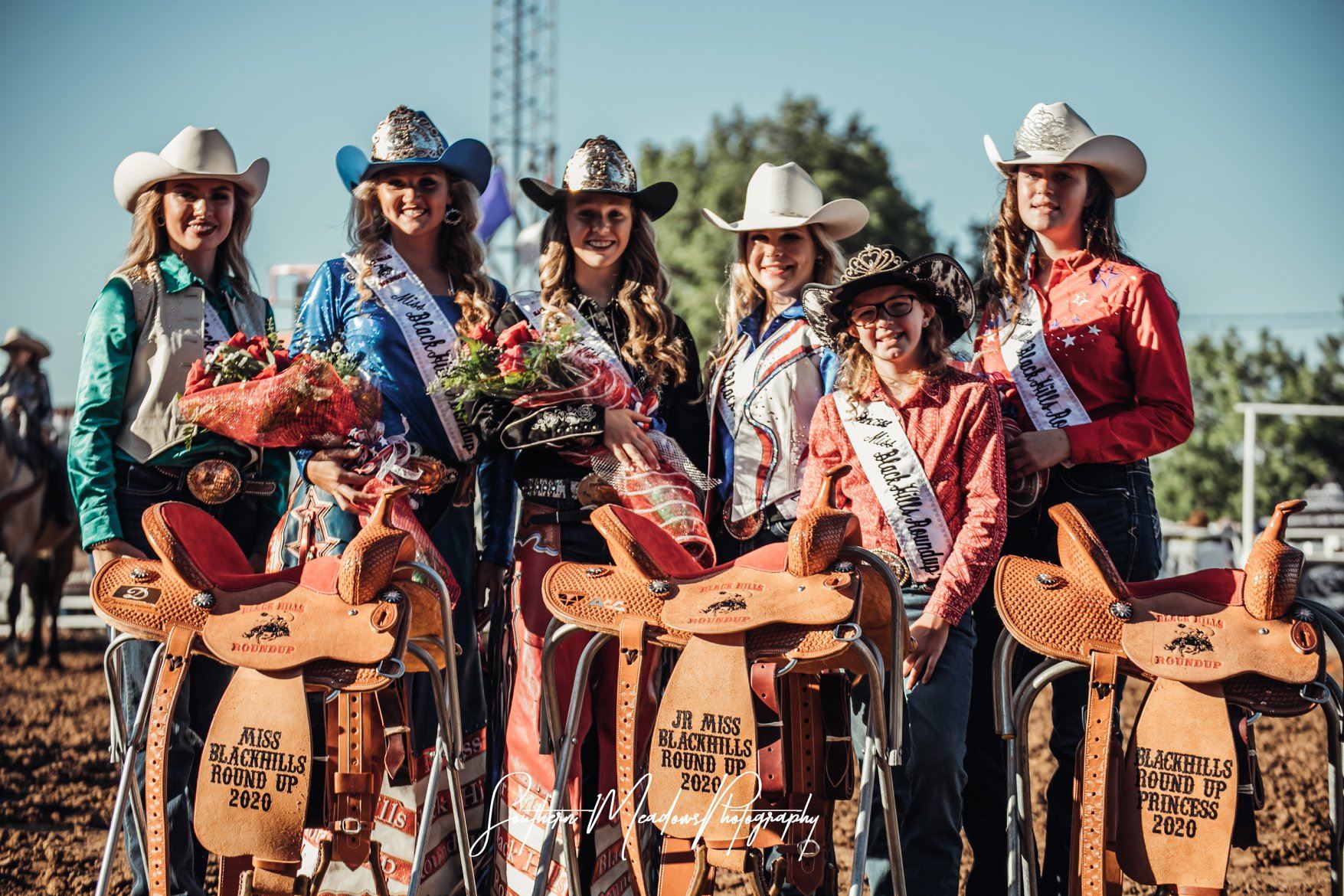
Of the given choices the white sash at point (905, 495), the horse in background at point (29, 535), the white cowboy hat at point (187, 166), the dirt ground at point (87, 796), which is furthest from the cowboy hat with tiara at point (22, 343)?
the white sash at point (905, 495)

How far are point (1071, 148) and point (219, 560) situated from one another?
105 inches

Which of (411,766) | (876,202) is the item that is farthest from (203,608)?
(876,202)

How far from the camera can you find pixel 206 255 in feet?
12.1

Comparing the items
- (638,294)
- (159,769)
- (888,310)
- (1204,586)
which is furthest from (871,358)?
(159,769)

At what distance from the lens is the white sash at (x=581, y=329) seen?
134 inches

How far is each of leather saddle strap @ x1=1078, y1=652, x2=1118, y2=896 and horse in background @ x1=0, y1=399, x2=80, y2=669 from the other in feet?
32.1

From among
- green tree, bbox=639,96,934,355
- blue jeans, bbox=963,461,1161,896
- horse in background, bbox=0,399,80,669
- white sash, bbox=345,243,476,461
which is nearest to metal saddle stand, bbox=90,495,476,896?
white sash, bbox=345,243,476,461

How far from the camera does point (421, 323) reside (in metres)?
3.53

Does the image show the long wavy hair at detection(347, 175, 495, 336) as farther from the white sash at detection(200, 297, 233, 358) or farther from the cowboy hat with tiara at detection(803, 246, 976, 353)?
the cowboy hat with tiara at detection(803, 246, 976, 353)

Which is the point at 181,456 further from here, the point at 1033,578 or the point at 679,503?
the point at 1033,578

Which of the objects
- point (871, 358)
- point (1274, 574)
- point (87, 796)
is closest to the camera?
point (1274, 574)

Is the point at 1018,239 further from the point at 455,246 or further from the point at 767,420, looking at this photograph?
the point at 455,246

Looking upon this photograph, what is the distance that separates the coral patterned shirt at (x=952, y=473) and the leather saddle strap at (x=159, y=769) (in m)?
1.63

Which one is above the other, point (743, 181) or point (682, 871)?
point (743, 181)
